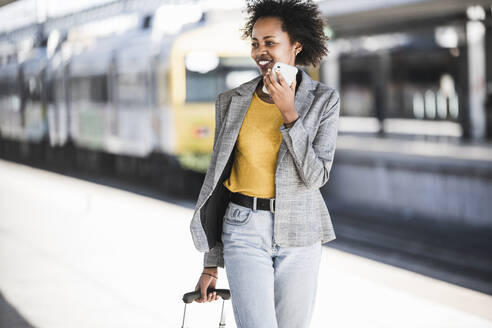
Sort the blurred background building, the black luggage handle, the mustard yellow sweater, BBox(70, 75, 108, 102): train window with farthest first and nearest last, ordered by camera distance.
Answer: BBox(70, 75, 108, 102): train window, the blurred background building, the black luggage handle, the mustard yellow sweater

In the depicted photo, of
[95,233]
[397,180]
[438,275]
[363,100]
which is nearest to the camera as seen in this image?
[438,275]

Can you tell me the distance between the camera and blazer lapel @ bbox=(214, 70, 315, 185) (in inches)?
87.7

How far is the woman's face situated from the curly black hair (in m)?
0.03

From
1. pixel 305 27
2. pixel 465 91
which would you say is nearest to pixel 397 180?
pixel 465 91

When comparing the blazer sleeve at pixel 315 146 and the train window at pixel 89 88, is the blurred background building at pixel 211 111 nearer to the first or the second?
the train window at pixel 89 88

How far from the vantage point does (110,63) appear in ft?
42.3

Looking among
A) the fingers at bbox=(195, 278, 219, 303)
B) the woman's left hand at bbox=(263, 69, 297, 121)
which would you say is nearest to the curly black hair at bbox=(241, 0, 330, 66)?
the woman's left hand at bbox=(263, 69, 297, 121)

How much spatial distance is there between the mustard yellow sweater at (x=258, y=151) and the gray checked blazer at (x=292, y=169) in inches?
1.2

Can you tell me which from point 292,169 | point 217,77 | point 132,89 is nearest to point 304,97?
point 292,169

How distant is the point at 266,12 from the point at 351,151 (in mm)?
9958

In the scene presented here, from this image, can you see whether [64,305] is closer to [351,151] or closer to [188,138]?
[188,138]

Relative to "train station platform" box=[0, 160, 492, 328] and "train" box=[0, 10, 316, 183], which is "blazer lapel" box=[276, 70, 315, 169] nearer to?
"train station platform" box=[0, 160, 492, 328]

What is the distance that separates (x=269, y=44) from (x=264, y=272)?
684mm

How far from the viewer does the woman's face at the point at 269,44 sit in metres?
2.21
